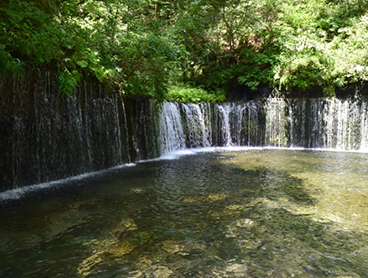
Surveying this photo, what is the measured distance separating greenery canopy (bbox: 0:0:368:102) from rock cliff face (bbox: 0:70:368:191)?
0.62 meters

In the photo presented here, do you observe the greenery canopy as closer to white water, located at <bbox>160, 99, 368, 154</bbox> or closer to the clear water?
white water, located at <bbox>160, 99, 368, 154</bbox>

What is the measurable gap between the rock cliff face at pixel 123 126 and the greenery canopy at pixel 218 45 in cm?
62

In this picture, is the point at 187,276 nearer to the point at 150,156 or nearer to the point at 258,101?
the point at 150,156

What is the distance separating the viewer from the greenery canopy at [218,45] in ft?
26.7

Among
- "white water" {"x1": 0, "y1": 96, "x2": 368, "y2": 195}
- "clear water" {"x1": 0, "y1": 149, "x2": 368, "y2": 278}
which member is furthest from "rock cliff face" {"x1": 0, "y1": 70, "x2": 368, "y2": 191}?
"clear water" {"x1": 0, "y1": 149, "x2": 368, "y2": 278}

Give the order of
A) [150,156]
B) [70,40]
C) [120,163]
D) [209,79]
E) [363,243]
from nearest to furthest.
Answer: [363,243] < [70,40] < [120,163] < [150,156] < [209,79]

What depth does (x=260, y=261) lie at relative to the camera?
120 inches

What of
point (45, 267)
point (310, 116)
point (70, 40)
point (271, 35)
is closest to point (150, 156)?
point (70, 40)

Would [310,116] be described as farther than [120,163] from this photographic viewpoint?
Yes

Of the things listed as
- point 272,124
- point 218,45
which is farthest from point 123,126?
point 218,45

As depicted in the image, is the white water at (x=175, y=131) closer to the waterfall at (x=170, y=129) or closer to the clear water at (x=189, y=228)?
the waterfall at (x=170, y=129)

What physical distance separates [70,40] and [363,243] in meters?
6.22

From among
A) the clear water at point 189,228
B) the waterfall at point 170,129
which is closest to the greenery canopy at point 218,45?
the waterfall at point 170,129

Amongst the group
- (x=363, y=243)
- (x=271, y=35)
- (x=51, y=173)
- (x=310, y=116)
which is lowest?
(x=363, y=243)
